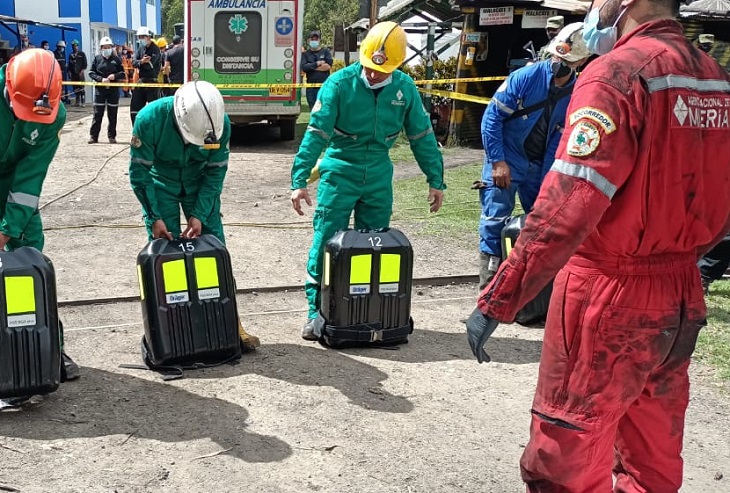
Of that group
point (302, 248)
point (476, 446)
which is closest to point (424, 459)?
point (476, 446)

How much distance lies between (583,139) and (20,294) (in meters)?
2.90

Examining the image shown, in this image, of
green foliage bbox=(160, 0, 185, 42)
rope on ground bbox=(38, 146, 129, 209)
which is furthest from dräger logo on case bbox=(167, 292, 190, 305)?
green foliage bbox=(160, 0, 185, 42)

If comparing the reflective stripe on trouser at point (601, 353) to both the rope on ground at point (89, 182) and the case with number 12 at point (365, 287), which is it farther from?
the rope on ground at point (89, 182)

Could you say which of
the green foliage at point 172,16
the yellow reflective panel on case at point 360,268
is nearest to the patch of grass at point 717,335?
the yellow reflective panel on case at point 360,268

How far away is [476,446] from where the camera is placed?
404cm

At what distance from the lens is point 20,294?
13.4 ft

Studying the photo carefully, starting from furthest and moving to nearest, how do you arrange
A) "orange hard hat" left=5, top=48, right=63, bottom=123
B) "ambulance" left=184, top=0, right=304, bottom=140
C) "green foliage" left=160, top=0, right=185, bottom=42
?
1. "green foliage" left=160, top=0, right=185, bottom=42
2. "ambulance" left=184, top=0, right=304, bottom=140
3. "orange hard hat" left=5, top=48, right=63, bottom=123

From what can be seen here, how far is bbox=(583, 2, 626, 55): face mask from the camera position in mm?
2709

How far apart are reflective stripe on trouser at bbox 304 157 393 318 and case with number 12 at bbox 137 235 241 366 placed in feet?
2.68

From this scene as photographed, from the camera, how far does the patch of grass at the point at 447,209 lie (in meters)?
8.68

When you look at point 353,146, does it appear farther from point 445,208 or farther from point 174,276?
point 445,208

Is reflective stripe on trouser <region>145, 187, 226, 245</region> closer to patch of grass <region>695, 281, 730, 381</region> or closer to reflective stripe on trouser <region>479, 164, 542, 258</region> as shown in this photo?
reflective stripe on trouser <region>479, 164, 542, 258</region>

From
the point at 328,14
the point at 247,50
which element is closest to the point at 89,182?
the point at 247,50

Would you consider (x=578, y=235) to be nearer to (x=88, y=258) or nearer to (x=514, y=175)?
(x=514, y=175)
